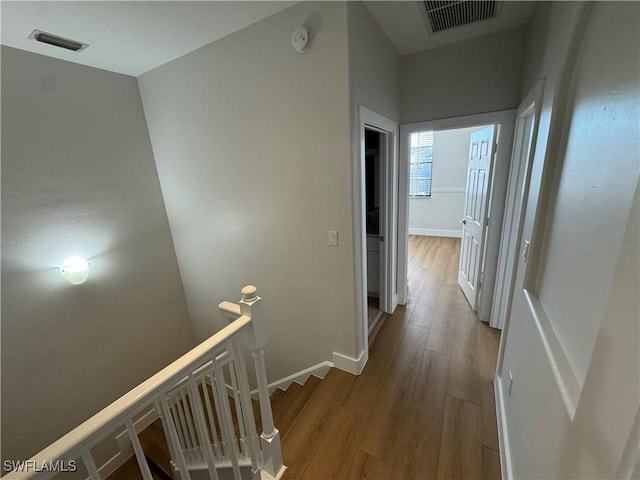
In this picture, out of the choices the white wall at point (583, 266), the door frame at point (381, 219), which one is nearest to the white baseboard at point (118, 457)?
the door frame at point (381, 219)

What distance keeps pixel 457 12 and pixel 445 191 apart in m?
4.49

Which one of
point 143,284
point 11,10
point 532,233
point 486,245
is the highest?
point 11,10

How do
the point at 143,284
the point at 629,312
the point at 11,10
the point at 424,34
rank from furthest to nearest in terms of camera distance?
the point at 143,284 < the point at 424,34 < the point at 11,10 < the point at 629,312

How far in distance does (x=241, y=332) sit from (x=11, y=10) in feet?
7.76

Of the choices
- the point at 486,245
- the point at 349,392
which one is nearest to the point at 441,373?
the point at 349,392

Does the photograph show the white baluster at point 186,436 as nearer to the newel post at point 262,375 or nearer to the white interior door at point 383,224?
the newel post at point 262,375

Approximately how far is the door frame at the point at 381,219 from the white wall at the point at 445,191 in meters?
3.59

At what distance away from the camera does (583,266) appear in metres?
0.84

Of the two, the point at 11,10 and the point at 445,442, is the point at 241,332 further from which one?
the point at 11,10

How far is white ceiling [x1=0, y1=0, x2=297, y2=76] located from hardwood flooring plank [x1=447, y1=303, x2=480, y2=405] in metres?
2.96

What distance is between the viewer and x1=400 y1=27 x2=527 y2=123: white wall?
2.11 meters

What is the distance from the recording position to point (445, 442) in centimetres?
157

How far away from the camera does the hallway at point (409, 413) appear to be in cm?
146

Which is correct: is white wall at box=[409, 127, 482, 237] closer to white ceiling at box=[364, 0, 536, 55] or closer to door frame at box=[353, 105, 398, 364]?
door frame at box=[353, 105, 398, 364]
